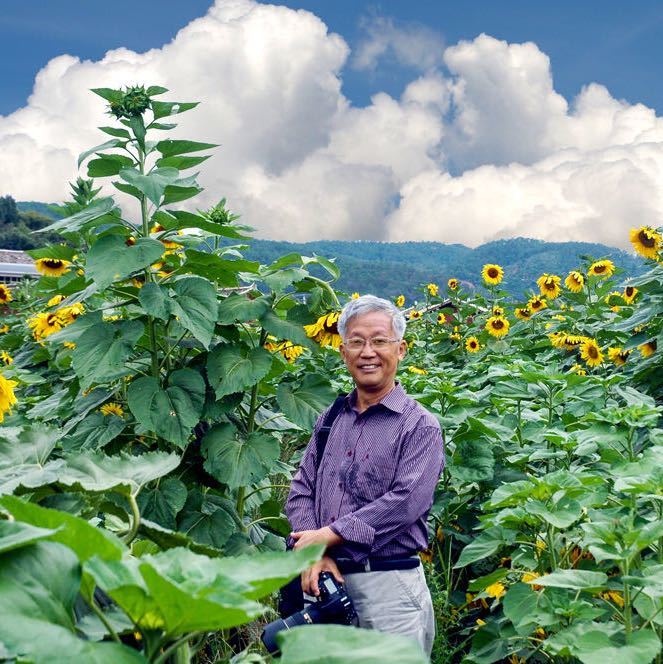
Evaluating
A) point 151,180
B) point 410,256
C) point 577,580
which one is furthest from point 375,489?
point 410,256

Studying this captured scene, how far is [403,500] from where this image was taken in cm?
215

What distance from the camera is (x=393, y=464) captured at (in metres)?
2.26

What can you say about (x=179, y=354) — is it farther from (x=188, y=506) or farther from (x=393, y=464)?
(x=393, y=464)

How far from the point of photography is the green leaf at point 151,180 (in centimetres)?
259

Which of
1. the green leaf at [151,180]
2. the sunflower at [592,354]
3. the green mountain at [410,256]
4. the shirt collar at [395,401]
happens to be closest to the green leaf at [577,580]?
the shirt collar at [395,401]

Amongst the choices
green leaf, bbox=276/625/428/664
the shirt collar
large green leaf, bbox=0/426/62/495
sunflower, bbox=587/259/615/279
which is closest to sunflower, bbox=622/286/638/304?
sunflower, bbox=587/259/615/279

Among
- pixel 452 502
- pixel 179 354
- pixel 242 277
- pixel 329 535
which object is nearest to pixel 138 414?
pixel 179 354

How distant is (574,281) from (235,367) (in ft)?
19.5

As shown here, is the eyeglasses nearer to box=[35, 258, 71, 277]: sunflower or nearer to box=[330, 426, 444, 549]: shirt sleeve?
box=[330, 426, 444, 549]: shirt sleeve

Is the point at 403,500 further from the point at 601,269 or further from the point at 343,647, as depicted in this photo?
the point at 601,269

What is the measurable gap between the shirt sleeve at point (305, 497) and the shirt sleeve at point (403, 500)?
0.24 m

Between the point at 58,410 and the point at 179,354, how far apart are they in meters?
0.63

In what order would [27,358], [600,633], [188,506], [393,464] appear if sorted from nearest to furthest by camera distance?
[600,633] → [393,464] → [188,506] → [27,358]

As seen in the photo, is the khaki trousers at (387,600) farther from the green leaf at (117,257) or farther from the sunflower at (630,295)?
the sunflower at (630,295)
